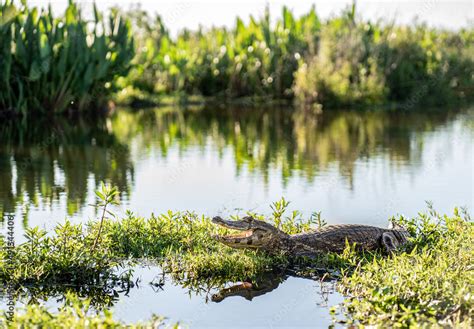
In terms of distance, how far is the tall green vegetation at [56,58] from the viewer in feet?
68.5

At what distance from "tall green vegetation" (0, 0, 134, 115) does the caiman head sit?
565 inches

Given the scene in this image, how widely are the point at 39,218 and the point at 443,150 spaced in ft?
30.3

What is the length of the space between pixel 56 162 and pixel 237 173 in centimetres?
332

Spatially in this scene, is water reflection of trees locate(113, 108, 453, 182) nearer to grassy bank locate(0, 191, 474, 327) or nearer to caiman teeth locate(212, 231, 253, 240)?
grassy bank locate(0, 191, 474, 327)

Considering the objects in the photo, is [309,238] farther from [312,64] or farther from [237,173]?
[312,64]

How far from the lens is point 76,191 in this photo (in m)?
11.4

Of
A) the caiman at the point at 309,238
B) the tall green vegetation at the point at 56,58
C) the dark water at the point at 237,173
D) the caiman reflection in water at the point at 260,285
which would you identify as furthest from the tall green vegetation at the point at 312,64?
the caiman reflection in water at the point at 260,285

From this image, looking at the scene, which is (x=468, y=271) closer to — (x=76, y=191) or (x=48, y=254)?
(x=48, y=254)

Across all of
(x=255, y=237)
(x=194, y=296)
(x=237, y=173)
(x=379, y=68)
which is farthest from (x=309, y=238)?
(x=379, y=68)

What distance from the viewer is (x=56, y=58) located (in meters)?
22.2

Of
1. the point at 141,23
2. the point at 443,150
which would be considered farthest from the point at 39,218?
the point at 141,23

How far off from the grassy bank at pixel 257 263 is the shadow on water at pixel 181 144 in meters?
2.28

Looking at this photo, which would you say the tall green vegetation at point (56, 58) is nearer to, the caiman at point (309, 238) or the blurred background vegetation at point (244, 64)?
the blurred background vegetation at point (244, 64)

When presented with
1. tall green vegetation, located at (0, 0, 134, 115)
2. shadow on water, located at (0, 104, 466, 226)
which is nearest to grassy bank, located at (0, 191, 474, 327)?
shadow on water, located at (0, 104, 466, 226)
